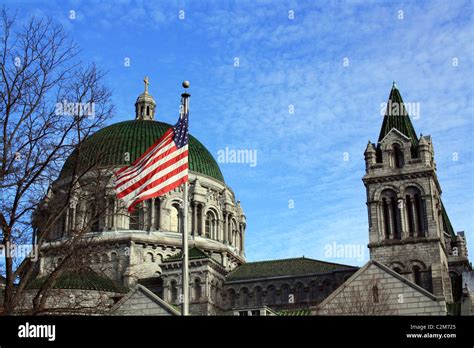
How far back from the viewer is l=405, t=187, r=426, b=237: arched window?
66.5 meters

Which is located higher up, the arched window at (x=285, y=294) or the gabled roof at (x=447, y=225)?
the gabled roof at (x=447, y=225)

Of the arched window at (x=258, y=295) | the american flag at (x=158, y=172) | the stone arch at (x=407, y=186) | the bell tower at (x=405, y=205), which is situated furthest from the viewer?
the arched window at (x=258, y=295)

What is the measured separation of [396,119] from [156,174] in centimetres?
4754

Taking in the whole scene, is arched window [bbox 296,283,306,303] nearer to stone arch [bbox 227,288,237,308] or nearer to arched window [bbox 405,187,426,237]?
stone arch [bbox 227,288,237,308]

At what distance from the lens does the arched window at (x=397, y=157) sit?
6969cm

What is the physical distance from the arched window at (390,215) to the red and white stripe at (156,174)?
41.4 metres

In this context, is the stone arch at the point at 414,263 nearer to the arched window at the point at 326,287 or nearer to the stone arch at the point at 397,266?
the stone arch at the point at 397,266

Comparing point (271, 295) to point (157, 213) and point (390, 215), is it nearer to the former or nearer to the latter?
point (390, 215)

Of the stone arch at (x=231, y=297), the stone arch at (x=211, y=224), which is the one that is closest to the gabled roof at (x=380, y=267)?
the stone arch at (x=231, y=297)

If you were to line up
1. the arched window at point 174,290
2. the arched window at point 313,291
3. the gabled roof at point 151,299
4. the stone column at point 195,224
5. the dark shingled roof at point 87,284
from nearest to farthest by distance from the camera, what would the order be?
the gabled roof at point 151,299
the dark shingled roof at point 87,284
the arched window at point 313,291
the arched window at point 174,290
the stone column at point 195,224

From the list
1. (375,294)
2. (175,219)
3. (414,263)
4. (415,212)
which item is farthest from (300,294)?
(175,219)

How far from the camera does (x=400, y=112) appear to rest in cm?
7288

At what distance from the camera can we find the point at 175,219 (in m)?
82.4
